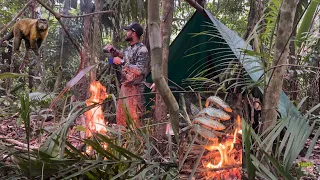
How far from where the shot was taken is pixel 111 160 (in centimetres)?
127

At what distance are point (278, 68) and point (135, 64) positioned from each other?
6.49ft

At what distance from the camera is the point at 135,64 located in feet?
Answer: 10.9

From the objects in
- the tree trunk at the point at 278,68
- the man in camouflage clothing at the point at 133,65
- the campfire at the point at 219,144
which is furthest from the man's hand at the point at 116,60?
the tree trunk at the point at 278,68

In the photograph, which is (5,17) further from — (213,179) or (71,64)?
(213,179)

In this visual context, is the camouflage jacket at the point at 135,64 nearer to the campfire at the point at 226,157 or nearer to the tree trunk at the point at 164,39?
the tree trunk at the point at 164,39

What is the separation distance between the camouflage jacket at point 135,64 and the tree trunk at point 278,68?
1.90m

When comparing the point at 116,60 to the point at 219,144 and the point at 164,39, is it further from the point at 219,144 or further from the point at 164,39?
the point at 219,144

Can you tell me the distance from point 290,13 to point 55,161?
118 cm

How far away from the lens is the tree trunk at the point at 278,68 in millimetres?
1466

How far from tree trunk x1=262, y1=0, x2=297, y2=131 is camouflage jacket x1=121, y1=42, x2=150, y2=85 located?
6.24ft

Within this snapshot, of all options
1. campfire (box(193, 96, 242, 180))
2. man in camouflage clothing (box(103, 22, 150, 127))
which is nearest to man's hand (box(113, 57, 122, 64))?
man in camouflage clothing (box(103, 22, 150, 127))

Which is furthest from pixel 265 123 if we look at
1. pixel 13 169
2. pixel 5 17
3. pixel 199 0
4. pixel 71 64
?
pixel 71 64

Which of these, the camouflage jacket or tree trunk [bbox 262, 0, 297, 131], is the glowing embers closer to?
tree trunk [bbox 262, 0, 297, 131]

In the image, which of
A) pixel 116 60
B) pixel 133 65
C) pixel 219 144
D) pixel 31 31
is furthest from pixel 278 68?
pixel 116 60
